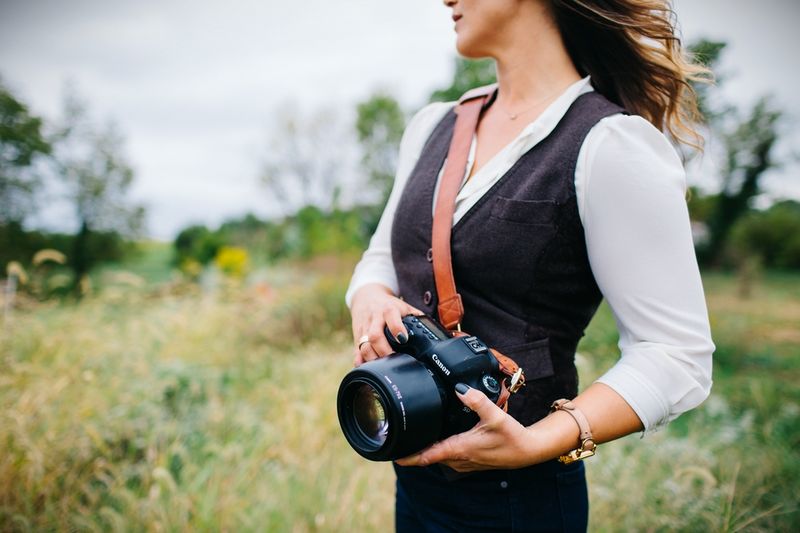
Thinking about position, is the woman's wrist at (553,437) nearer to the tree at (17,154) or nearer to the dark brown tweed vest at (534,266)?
the dark brown tweed vest at (534,266)

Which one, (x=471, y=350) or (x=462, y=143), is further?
(x=462, y=143)

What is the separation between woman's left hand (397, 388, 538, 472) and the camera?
81 cm

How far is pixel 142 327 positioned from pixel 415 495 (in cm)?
386

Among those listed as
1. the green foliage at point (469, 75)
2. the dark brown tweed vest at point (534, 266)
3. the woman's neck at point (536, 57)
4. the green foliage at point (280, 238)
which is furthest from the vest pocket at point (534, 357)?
the green foliage at point (280, 238)

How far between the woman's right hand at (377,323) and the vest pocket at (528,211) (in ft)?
0.86

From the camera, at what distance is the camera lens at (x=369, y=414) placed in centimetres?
96

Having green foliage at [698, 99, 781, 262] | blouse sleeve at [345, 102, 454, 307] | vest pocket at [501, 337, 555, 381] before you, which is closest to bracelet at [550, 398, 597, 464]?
vest pocket at [501, 337, 555, 381]

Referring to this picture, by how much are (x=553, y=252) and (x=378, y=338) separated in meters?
0.38

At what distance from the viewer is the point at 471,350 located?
2.99 feet

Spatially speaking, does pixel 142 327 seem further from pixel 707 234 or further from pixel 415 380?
pixel 707 234

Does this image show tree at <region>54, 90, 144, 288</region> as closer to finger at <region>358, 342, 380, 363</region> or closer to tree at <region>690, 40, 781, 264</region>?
finger at <region>358, 342, 380, 363</region>

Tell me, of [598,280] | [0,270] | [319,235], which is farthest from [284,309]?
[319,235]

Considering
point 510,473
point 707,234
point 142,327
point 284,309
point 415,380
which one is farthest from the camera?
point 707,234

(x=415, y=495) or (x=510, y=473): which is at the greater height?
(x=510, y=473)
